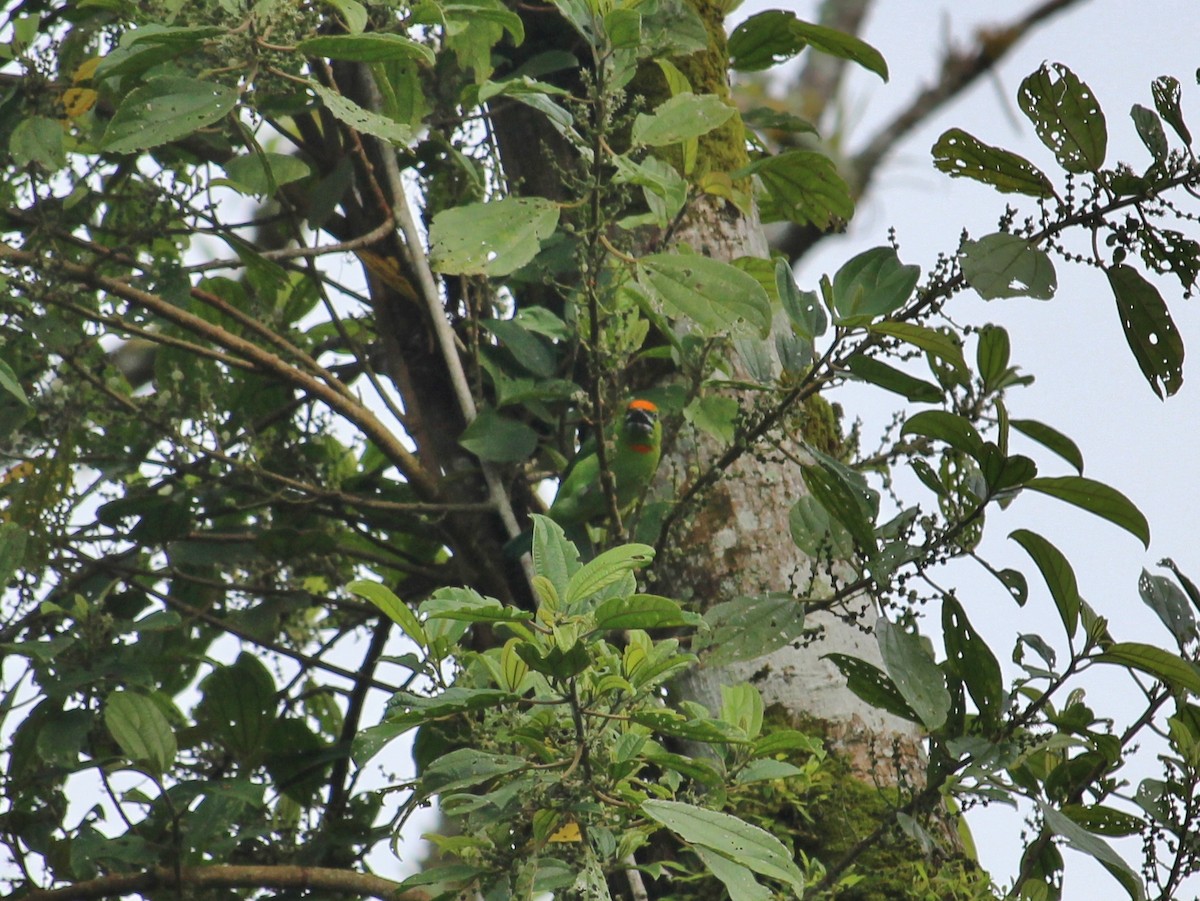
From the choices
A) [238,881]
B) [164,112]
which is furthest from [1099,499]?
[238,881]

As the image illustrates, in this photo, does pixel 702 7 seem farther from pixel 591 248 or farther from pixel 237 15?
pixel 237 15

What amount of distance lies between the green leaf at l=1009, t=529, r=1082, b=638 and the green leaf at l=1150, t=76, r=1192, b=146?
0.42 metres

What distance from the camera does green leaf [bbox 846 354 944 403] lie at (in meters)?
1.27

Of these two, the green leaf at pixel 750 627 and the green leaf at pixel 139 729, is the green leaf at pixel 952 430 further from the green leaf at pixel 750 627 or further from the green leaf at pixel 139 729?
the green leaf at pixel 139 729

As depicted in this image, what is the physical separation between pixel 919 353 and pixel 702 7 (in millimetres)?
1081

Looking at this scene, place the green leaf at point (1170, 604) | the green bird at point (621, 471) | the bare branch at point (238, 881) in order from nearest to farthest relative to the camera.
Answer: the green leaf at point (1170, 604)
the bare branch at point (238, 881)
the green bird at point (621, 471)

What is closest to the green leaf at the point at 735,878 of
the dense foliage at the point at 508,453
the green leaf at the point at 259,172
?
the dense foliage at the point at 508,453

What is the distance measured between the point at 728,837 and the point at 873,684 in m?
0.37

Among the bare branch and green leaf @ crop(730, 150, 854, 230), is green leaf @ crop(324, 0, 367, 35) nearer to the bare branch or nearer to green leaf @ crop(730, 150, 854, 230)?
green leaf @ crop(730, 150, 854, 230)

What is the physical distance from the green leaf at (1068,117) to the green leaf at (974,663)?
1.52 feet

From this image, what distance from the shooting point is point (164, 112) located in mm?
1293

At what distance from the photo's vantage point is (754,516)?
67.6 inches

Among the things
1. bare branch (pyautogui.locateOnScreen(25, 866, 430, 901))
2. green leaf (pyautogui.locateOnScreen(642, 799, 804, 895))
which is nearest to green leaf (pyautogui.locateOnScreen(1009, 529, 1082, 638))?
green leaf (pyautogui.locateOnScreen(642, 799, 804, 895))

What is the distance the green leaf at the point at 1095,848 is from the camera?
1142mm
